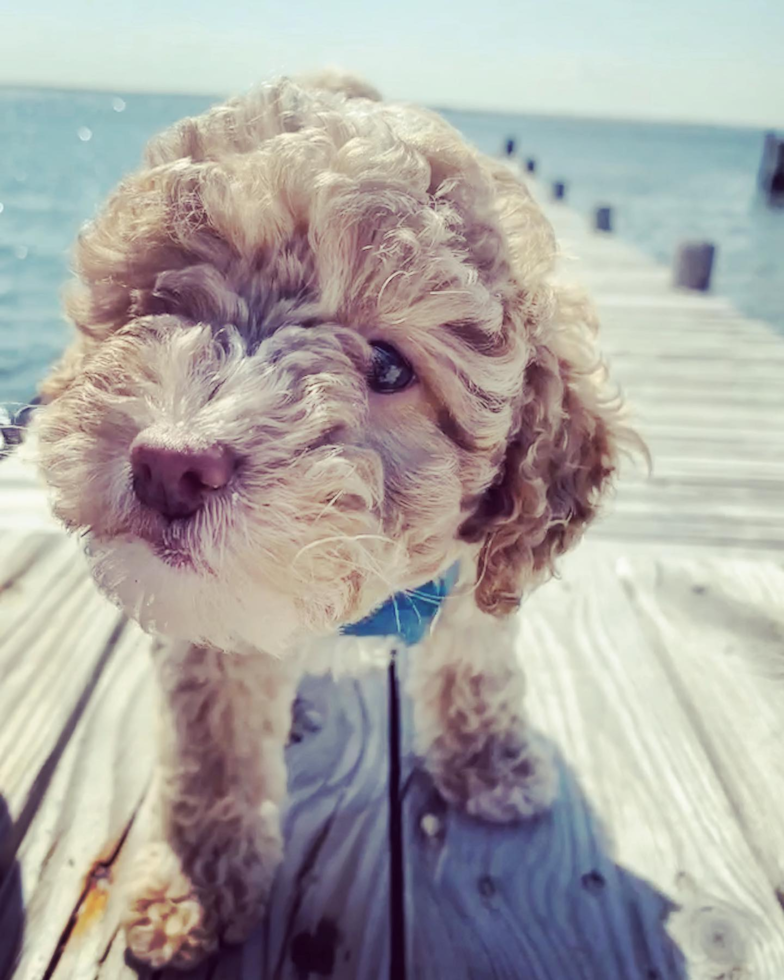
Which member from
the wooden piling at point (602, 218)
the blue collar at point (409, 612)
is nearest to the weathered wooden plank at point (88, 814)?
the blue collar at point (409, 612)

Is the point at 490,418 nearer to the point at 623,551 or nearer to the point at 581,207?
the point at 623,551

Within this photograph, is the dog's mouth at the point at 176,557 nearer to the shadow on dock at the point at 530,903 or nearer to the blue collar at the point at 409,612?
the blue collar at the point at 409,612

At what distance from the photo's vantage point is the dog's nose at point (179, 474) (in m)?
1.45

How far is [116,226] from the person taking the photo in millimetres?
1905

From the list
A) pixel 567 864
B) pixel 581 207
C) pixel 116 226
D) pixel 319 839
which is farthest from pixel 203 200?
pixel 581 207

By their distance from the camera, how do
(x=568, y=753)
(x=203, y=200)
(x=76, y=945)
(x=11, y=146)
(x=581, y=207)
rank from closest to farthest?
(x=203, y=200), (x=76, y=945), (x=568, y=753), (x=11, y=146), (x=581, y=207)

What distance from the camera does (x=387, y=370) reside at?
5.92 feet

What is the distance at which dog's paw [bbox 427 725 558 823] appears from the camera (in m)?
2.28

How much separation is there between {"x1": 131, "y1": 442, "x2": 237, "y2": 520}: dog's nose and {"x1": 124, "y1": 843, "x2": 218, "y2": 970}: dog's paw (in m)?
0.94

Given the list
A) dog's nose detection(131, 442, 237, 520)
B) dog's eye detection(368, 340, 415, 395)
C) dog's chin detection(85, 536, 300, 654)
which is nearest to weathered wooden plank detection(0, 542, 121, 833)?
dog's chin detection(85, 536, 300, 654)

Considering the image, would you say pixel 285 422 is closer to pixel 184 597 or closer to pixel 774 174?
pixel 184 597

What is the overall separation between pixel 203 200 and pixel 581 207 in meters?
29.5

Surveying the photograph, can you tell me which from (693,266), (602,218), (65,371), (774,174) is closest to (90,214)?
(65,371)

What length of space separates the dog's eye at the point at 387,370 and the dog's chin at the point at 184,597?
1.53 feet
